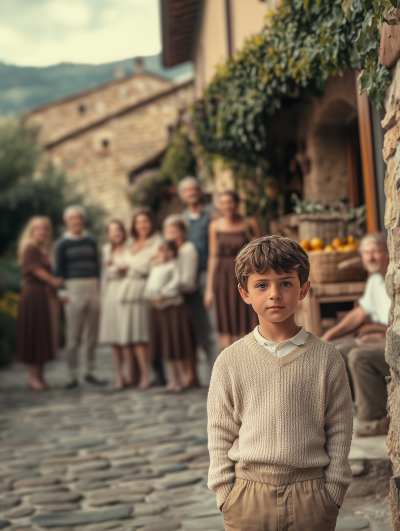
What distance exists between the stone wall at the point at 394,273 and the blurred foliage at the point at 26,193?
17007 mm

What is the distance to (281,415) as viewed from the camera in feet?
→ 6.34

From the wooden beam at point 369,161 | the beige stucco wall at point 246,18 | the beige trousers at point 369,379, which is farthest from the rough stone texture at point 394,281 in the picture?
the beige stucco wall at point 246,18

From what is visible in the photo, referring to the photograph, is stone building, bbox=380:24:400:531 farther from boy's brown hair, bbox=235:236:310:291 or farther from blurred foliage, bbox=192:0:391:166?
boy's brown hair, bbox=235:236:310:291

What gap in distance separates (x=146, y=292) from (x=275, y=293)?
5.45 metres

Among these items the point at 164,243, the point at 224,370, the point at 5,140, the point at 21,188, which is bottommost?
the point at 224,370

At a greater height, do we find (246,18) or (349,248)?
(246,18)

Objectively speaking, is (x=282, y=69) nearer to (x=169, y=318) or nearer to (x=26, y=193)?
(x=169, y=318)

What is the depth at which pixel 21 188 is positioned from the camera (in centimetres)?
1917

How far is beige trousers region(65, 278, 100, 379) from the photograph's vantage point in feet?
26.0

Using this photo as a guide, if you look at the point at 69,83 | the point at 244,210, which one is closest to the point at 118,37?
the point at 69,83

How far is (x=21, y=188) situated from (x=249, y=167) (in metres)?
11.8

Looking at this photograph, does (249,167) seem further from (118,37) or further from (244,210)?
(118,37)

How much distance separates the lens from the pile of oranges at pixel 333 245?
19.2ft

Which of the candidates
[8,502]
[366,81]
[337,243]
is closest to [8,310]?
[337,243]
